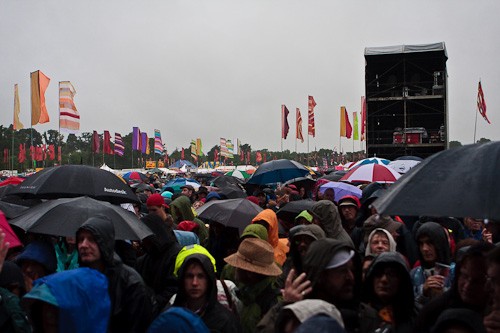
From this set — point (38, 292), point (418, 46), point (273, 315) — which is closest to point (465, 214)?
point (273, 315)

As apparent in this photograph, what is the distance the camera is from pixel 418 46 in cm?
1797

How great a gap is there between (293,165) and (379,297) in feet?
26.8

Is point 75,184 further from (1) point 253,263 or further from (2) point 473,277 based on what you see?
(2) point 473,277

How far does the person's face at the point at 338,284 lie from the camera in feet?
9.59

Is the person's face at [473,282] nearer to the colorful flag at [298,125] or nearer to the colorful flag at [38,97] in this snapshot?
the colorful flag at [38,97]

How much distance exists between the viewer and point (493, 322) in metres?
2.47

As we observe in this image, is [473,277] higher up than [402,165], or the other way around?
[402,165]

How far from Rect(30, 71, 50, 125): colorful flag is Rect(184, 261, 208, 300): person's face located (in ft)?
74.1

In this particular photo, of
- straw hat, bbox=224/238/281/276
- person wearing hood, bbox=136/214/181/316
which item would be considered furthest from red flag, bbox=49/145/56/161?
straw hat, bbox=224/238/281/276

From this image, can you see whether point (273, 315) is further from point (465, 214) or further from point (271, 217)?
point (271, 217)

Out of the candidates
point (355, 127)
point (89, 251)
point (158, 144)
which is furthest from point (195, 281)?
point (158, 144)

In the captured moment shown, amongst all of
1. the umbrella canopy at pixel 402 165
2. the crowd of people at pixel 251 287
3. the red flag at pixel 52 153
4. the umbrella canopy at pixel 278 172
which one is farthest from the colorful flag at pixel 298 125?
the red flag at pixel 52 153

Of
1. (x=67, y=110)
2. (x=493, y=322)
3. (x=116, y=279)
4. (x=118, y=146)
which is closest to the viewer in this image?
(x=493, y=322)

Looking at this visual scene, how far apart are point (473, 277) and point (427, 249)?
140cm
